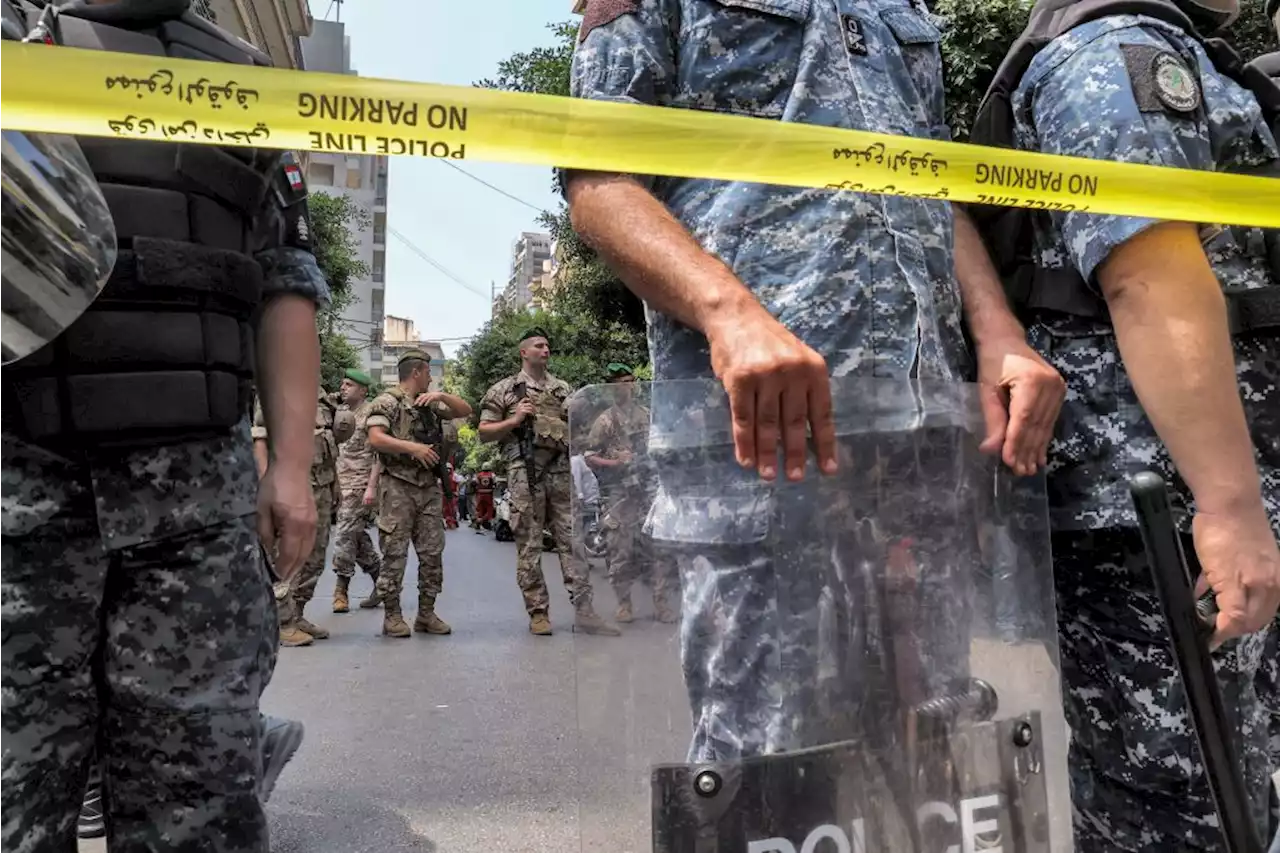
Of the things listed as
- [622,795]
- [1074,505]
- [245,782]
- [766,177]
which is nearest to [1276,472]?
[1074,505]

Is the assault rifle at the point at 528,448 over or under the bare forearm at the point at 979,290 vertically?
over

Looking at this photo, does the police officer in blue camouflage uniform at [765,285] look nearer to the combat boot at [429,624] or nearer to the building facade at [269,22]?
the combat boot at [429,624]

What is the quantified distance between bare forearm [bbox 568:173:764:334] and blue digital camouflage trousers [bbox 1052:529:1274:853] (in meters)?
0.75

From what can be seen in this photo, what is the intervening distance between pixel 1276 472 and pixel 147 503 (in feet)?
5.38

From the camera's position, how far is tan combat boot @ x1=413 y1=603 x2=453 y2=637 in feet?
19.1

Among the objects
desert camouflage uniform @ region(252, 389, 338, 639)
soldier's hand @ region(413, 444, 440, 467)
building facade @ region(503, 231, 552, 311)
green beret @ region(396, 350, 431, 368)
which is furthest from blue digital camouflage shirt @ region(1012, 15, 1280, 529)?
building facade @ region(503, 231, 552, 311)

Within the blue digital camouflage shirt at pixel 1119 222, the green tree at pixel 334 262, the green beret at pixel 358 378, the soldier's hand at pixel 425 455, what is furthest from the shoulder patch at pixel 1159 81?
the green tree at pixel 334 262

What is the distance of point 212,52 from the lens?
1.46 metres

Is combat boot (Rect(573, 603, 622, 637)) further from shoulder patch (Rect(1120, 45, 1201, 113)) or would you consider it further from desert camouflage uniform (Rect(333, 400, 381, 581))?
desert camouflage uniform (Rect(333, 400, 381, 581))

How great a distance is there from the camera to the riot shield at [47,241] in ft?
3.83

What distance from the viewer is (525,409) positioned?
252 inches

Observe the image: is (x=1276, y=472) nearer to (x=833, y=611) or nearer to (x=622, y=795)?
(x=833, y=611)

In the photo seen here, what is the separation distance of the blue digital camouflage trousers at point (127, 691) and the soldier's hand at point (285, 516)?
0.42 ft

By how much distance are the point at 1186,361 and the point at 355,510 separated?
21.8 ft
